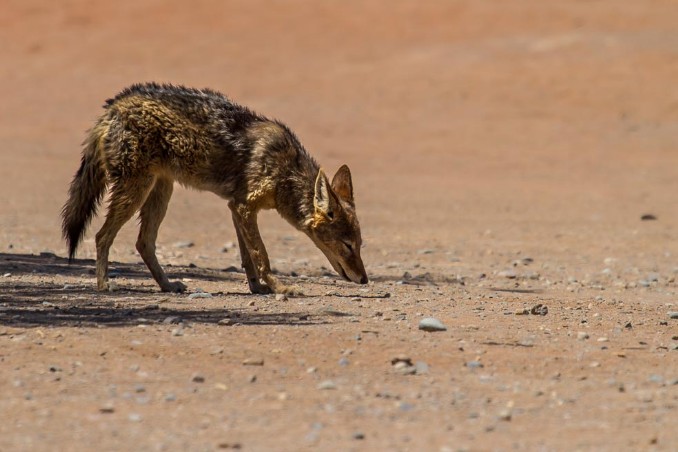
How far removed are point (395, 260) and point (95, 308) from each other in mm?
6437

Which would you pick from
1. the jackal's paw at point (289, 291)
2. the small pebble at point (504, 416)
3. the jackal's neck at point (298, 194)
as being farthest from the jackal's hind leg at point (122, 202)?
the small pebble at point (504, 416)

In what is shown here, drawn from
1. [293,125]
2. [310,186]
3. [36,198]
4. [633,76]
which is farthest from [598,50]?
[310,186]

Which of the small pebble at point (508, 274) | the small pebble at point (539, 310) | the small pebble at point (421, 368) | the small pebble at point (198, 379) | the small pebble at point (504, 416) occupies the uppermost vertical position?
the small pebble at point (508, 274)

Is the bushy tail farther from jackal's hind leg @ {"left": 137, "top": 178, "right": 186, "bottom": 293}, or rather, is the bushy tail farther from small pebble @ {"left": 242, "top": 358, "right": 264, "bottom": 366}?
small pebble @ {"left": 242, "top": 358, "right": 264, "bottom": 366}

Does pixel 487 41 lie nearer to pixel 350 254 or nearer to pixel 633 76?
pixel 633 76

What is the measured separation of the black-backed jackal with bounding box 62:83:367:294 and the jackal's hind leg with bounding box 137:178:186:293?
0.01m

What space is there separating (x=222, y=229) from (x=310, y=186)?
6995 mm

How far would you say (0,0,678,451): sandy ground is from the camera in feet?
21.0

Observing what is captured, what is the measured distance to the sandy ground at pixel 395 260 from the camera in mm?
6395

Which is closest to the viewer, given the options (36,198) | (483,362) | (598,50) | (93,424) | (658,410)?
(93,424)

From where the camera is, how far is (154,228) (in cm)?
1079

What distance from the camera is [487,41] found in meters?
41.8

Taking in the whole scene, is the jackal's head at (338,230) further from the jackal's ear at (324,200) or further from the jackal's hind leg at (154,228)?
the jackal's hind leg at (154,228)

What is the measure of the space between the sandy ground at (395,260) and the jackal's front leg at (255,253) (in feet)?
A: 1.08
